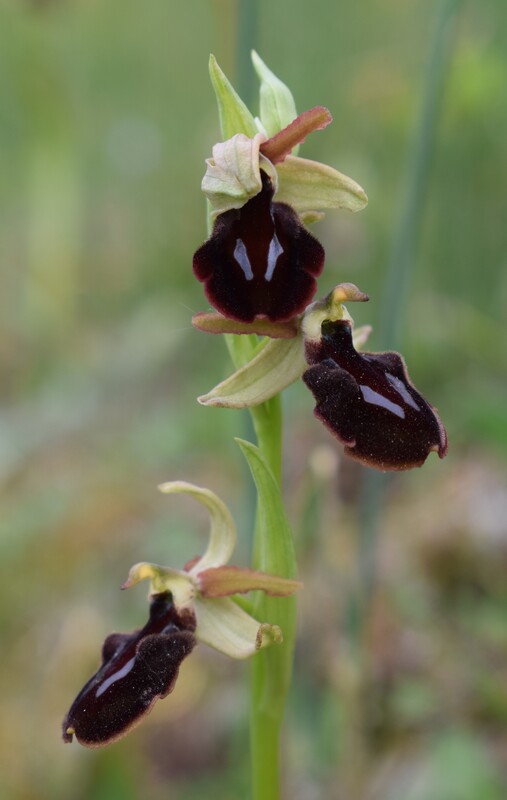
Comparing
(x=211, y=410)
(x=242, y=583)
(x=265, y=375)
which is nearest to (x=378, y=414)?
(x=265, y=375)

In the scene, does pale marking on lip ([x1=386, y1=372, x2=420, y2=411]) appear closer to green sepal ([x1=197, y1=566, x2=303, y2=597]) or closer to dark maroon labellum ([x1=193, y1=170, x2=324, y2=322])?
dark maroon labellum ([x1=193, y1=170, x2=324, y2=322])

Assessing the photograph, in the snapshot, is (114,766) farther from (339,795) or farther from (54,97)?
(54,97)

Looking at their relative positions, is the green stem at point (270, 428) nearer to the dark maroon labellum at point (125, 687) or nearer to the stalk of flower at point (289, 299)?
the stalk of flower at point (289, 299)

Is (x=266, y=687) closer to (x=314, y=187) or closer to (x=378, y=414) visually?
(x=378, y=414)

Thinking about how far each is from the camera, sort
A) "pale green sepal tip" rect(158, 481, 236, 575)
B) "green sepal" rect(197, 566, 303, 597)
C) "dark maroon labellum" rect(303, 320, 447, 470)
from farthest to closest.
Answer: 1. "pale green sepal tip" rect(158, 481, 236, 575)
2. "green sepal" rect(197, 566, 303, 597)
3. "dark maroon labellum" rect(303, 320, 447, 470)

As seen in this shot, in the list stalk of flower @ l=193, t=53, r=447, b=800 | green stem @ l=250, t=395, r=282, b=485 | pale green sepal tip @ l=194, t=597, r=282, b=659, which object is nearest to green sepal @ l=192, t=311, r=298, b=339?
stalk of flower @ l=193, t=53, r=447, b=800
